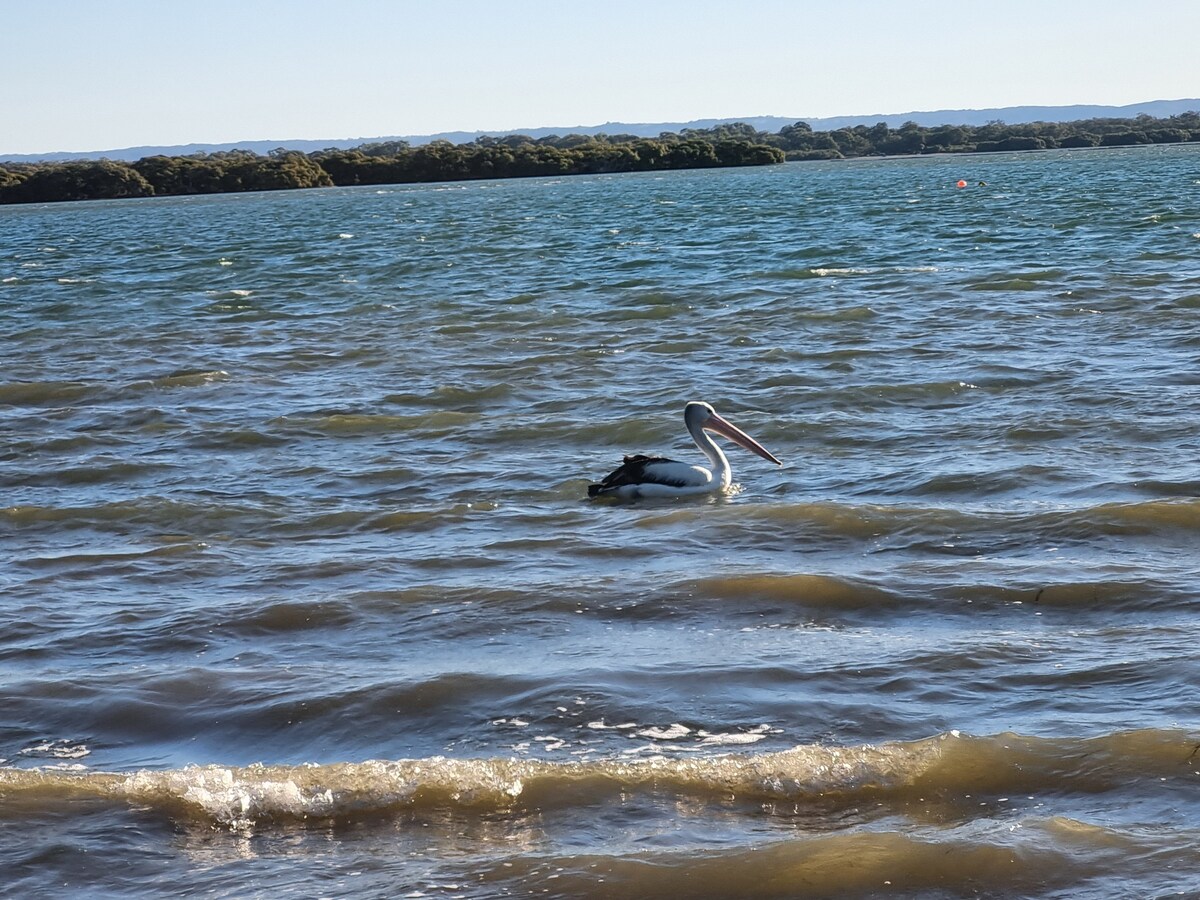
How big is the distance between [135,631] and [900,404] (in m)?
7.74

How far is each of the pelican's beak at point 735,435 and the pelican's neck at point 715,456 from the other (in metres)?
0.09

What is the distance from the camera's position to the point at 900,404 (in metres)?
13.7

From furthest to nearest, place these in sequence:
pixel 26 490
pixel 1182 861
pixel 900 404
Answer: pixel 900 404
pixel 26 490
pixel 1182 861

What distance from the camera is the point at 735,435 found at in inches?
474

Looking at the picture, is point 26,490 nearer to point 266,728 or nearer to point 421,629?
point 421,629

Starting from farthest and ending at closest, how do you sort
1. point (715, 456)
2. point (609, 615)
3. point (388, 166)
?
point (388, 166), point (715, 456), point (609, 615)

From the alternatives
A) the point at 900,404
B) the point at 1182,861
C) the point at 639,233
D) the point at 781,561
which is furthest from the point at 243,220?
the point at 1182,861

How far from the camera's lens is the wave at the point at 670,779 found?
555 centimetres

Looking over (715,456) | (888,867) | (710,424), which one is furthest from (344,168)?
(888,867)

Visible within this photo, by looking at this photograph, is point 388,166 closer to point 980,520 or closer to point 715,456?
point 715,456

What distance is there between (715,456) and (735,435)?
1.83 ft

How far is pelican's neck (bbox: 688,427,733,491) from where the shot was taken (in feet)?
36.9

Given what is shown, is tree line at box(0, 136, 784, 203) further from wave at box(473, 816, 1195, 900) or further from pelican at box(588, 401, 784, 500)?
wave at box(473, 816, 1195, 900)

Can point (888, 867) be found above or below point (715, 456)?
below
